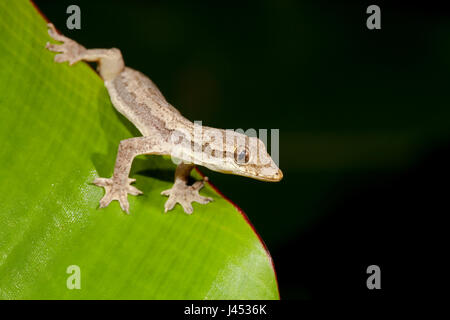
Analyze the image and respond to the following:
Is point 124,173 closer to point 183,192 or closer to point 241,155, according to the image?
point 183,192

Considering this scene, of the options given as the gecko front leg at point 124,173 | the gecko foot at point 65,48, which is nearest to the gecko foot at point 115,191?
the gecko front leg at point 124,173

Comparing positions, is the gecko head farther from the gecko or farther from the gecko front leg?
the gecko front leg

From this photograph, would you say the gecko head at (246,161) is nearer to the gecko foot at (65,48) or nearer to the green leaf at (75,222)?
the green leaf at (75,222)

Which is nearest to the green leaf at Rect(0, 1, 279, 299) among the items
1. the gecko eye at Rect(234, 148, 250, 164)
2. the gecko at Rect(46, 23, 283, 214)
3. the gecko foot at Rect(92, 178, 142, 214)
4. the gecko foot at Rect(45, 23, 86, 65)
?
the gecko foot at Rect(92, 178, 142, 214)

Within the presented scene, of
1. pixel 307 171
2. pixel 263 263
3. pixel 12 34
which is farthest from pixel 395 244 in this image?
pixel 12 34

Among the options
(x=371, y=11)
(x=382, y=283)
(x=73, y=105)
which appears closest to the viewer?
(x=73, y=105)

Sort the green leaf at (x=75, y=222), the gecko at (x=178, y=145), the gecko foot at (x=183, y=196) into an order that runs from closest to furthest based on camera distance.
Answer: the green leaf at (x=75, y=222)
the gecko foot at (x=183, y=196)
the gecko at (x=178, y=145)

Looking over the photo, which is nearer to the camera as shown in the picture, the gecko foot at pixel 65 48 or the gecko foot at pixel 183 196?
the gecko foot at pixel 183 196

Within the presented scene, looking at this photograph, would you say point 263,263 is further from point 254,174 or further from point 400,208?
point 400,208
